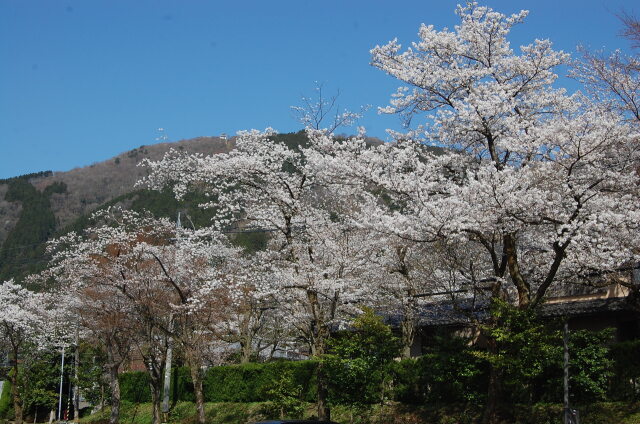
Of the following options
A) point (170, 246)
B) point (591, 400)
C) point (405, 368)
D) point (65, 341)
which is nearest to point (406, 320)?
point (405, 368)

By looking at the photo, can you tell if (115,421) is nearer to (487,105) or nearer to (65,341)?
(65,341)

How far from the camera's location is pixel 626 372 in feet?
49.4

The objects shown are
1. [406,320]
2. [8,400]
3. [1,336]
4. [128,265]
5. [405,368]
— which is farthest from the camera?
[8,400]

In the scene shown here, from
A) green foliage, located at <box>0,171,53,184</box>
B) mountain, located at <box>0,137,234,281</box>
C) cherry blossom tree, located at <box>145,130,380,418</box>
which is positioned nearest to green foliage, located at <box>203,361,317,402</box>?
cherry blossom tree, located at <box>145,130,380,418</box>

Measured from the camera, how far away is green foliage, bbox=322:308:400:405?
16.5 m

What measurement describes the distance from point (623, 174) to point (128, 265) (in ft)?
53.2

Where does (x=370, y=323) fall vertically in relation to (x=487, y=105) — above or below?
below

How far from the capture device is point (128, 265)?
22.8m

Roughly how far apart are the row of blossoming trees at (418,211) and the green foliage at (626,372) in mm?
1562

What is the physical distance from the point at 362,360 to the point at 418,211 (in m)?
5.06

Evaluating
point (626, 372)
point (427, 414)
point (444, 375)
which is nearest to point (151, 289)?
point (427, 414)

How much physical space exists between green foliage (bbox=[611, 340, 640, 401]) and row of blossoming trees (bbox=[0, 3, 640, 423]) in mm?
1562

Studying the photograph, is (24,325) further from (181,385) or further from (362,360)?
(362,360)

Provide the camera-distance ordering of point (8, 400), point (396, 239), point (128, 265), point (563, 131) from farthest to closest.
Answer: point (8, 400) < point (128, 265) < point (396, 239) < point (563, 131)
